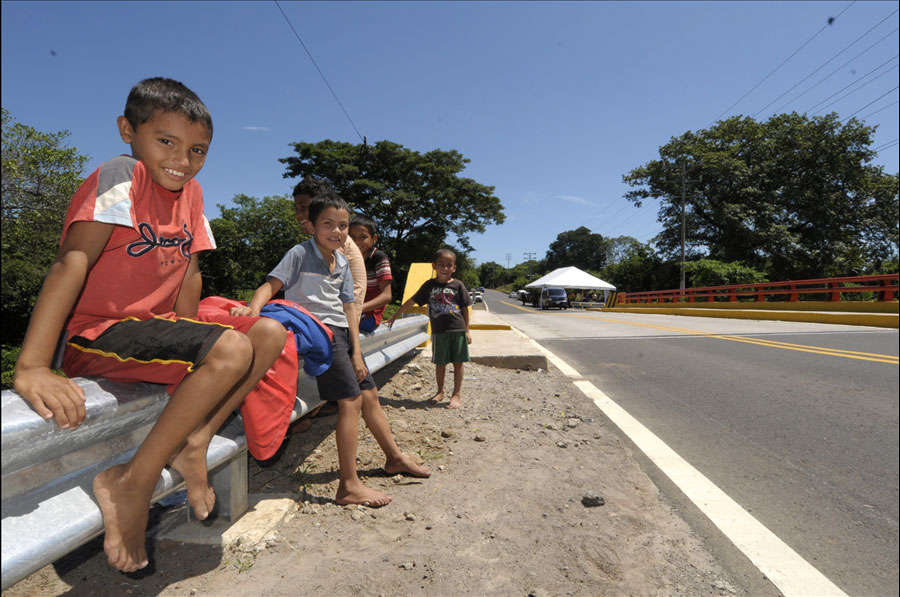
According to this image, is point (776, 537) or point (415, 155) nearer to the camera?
point (776, 537)

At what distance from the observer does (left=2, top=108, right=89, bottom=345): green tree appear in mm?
19438

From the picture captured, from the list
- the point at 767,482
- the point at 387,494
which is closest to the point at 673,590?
the point at 767,482

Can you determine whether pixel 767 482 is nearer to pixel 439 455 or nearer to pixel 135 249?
pixel 439 455

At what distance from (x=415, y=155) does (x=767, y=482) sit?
3635 cm

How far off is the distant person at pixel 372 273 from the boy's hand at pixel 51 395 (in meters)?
2.61

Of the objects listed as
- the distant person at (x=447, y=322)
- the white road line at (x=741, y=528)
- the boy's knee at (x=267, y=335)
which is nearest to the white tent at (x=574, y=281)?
the distant person at (x=447, y=322)

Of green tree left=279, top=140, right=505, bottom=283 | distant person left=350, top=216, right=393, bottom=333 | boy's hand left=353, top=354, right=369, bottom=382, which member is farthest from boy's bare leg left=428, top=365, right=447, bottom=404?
green tree left=279, top=140, right=505, bottom=283

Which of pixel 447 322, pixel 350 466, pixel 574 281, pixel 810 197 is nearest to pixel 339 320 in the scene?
pixel 350 466

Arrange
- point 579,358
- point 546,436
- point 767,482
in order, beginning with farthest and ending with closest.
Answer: point 579,358
point 546,436
point 767,482

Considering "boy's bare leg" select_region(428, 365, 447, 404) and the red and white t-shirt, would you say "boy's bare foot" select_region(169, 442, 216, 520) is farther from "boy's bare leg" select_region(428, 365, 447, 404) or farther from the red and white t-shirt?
"boy's bare leg" select_region(428, 365, 447, 404)

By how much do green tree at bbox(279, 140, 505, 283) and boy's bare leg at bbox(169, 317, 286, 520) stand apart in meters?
33.9

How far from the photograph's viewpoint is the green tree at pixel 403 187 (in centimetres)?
3612

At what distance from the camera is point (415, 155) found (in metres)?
36.8

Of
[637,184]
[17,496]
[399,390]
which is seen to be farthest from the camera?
[637,184]
